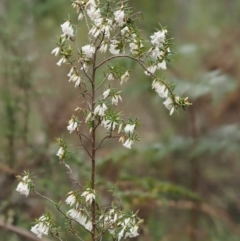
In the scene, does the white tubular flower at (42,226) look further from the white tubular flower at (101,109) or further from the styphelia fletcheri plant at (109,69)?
the white tubular flower at (101,109)

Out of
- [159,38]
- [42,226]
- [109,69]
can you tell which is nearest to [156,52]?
[159,38]

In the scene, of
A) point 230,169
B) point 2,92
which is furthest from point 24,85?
point 230,169

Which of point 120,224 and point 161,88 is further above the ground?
point 161,88

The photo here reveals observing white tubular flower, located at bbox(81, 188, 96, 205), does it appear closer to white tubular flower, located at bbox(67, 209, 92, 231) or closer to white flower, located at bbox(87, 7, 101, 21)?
white tubular flower, located at bbox(67, 209, 92, 231)

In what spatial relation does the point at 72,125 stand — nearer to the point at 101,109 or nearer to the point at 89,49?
the point at 101,109

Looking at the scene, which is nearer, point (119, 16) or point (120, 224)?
point (119, 16)

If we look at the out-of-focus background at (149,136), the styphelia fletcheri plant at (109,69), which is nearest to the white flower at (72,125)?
the styphelia fletcheri plant at (109,69)

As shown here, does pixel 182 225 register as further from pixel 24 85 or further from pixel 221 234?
pixel 24 85

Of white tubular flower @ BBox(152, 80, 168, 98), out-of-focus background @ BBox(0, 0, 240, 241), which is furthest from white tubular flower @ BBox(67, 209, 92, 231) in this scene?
out-of-focus background @ BBox(0, 0, 240, 241)
